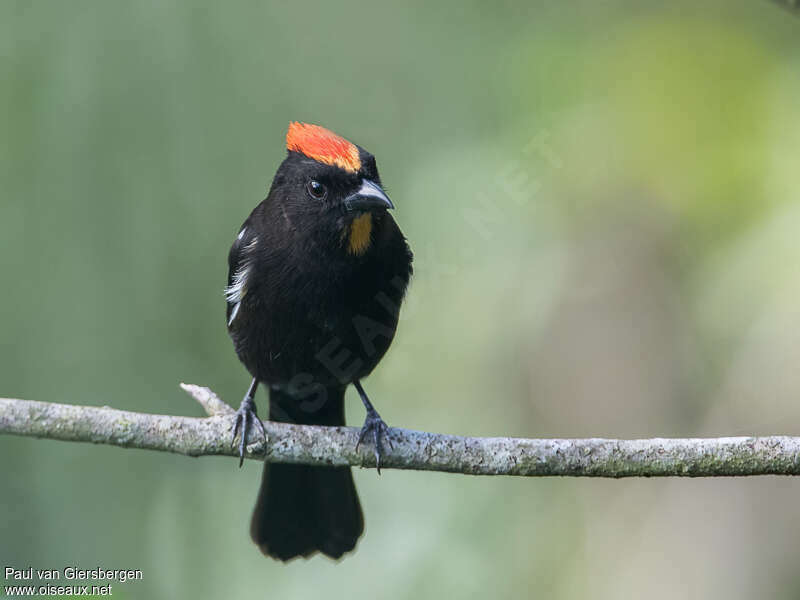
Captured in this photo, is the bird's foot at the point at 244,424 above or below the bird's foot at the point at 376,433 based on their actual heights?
below

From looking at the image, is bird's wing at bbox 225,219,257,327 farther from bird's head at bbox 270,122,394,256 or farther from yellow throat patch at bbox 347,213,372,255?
yellow throat patch at bbox 347,213,372,255

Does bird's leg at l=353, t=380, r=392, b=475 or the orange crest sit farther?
the orange crest

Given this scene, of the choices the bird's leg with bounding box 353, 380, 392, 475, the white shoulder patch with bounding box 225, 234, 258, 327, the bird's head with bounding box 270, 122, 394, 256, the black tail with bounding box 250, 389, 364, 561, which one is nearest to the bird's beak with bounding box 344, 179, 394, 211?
the bird's head with bounding box 270, 122, 394, 256

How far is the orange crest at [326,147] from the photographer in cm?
352

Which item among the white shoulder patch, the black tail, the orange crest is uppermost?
the orange crest

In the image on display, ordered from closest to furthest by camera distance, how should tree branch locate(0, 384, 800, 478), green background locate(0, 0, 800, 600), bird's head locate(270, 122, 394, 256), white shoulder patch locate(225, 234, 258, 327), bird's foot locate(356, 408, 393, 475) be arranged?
1. tree branch locate(0, 384, 800, 478)
2. bird's foot locate(356, 408, 393, 475)
3. bird's head locate(270, 122, 394, 256)
4. white shoulder patch locate(225, 234, 258, 327)
5. green background locate(0, 0, 800, 600)

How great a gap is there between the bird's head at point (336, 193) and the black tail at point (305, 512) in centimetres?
89

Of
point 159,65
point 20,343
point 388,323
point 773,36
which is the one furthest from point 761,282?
point 20,343

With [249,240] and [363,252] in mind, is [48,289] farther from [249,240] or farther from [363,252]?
[363,252]

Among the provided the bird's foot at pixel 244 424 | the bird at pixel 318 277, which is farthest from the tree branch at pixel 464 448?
the bird at pixel 318 277

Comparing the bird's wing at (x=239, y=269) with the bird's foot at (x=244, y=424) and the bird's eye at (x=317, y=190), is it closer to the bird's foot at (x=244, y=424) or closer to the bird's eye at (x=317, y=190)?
the bird's eye at (x=317, y=190)

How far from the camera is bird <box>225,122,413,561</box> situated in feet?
11.5

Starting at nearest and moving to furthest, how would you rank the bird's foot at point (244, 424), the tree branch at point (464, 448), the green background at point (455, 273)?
1. the tree branch at point (464, 448)
2. the bird's foot at point (244, 424)
3. the green background at point (455, 273)

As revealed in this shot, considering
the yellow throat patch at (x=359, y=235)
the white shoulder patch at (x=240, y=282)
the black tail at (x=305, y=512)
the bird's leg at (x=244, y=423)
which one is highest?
the yellow throat patch at (x=359, y=235)
